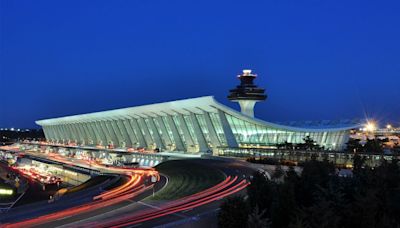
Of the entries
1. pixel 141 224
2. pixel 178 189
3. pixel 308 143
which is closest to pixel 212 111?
pixel 308 143

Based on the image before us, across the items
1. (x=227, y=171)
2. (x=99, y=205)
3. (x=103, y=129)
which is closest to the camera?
(x=99, y=205)

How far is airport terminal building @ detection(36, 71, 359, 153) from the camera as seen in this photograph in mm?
62022

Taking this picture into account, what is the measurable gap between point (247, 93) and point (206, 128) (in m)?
23.0

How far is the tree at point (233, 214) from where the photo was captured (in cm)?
1725

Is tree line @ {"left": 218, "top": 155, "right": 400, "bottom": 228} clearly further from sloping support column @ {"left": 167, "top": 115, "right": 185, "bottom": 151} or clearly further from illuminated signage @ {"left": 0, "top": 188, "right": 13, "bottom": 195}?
sloping support column @ {"left": 167, "top": 115, "right": 185, "bottom": 151}

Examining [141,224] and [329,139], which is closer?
[141,224]

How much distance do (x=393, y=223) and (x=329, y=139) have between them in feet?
189

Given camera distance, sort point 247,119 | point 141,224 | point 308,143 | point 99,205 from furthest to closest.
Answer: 1. point 247,119
2. point 308,143
3. point 99,205
4. point 141,224

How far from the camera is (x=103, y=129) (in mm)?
102188

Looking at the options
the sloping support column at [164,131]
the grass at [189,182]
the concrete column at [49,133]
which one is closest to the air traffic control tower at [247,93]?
the sloping support column at [164,131]

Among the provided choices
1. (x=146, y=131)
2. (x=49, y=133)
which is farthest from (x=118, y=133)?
(x=49, y=133)

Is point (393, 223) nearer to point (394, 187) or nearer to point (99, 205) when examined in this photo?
point (394, 187)

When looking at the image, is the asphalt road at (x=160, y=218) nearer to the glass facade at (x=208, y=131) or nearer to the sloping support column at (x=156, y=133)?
the glass facade at (x=208, y=131)

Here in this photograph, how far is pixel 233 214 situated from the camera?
1738cm
